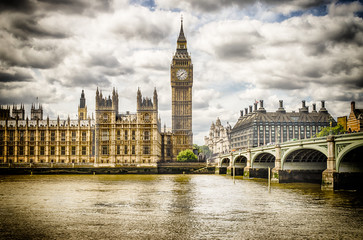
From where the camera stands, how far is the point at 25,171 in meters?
86.5

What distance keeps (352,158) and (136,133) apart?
7132cm

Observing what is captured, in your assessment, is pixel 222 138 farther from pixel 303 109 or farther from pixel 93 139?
pixel 93 139

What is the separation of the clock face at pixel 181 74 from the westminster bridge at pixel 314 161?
5437 cm

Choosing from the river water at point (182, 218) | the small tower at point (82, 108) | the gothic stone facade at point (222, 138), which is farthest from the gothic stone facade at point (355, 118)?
the small tower at point (82, 108)

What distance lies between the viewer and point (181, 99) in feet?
437

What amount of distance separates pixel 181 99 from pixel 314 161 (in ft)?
264

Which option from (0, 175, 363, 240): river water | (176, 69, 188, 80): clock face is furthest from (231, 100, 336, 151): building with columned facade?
(0, 175, 363, 240): river water

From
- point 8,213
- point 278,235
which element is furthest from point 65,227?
point 278,235

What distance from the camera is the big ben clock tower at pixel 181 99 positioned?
12619 centimetres

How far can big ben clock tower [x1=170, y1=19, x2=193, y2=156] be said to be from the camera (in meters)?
126

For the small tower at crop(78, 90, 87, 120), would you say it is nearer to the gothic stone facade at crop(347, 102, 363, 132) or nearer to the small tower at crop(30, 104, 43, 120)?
the small tower at crop(30, 104, 43, 120)

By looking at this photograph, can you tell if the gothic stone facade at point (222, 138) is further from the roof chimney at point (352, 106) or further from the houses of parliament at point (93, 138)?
the roof chimney at point (352, 106)

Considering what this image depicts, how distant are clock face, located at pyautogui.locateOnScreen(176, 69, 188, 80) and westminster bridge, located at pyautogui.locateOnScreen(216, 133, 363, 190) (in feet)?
178

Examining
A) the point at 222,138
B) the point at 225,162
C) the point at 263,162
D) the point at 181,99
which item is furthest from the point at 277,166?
the point at 222,138
